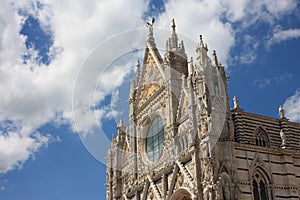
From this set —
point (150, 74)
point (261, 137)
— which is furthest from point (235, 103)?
point (150, 74)

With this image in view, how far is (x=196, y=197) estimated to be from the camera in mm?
21266

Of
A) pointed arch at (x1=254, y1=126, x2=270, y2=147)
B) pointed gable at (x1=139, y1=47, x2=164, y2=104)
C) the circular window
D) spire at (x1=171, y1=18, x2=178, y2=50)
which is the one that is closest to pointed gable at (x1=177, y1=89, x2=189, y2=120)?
the circular window

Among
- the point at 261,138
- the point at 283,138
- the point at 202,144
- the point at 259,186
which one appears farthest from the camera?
the point at 261,138

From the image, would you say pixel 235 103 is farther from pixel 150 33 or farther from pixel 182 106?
pixel 150 33

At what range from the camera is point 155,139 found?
29.0 meters

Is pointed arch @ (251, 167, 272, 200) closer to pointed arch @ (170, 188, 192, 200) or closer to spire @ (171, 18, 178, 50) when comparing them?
pointed arch @ (170, 188, 192, 200)

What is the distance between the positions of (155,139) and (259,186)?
28.4 feet

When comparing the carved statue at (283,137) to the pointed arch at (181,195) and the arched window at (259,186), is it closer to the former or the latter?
the arched window at (259,186)

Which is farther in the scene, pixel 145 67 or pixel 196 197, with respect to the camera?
pixel 145 67

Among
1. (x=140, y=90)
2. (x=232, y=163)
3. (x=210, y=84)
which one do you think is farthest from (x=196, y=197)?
(x=140, y=90)

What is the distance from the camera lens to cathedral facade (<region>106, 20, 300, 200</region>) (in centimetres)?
2164

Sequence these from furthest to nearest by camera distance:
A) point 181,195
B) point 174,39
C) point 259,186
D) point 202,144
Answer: point 174,39, point 181,195, point 259,186, point 202,144

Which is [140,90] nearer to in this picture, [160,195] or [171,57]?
[171,57]

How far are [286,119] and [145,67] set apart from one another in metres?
11.8
